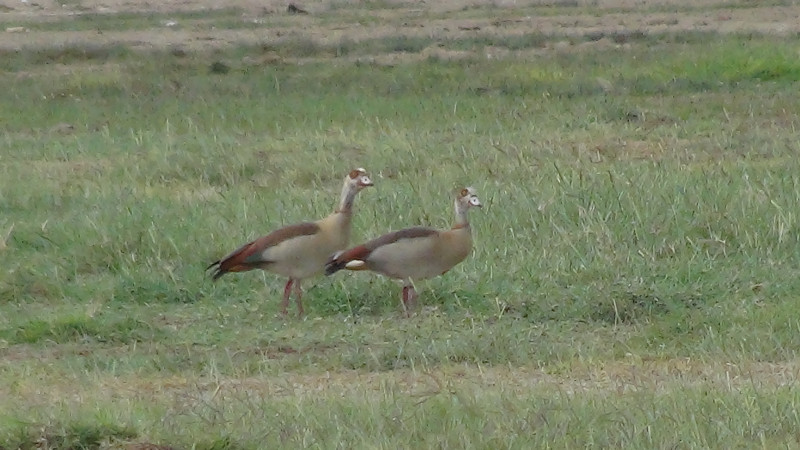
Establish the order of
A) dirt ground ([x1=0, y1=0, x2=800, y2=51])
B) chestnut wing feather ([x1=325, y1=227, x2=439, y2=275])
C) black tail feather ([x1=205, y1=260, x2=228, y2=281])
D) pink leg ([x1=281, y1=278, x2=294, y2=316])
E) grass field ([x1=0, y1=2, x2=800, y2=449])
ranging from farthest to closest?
1. dirt ground ([x1=0, y1=0, x2=800, y2=51])
2. pink leg ([x1=281, y1=278, x2=294, y2=316])
3. black tail feather ([x1=205, y1=260, x2=228, y2=281])
4. chestnut wing feather ([x1=325, y1=227, x2=439, y2=275])
5. grass field ([x1=0, y1=2, x2=800, y2=449])

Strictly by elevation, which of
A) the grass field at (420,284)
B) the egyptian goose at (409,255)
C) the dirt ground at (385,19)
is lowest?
the dirt ground at (385,19)

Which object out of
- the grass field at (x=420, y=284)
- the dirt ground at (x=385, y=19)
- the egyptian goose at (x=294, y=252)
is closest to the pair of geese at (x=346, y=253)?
the egyptian goose at (x=294, y=252)

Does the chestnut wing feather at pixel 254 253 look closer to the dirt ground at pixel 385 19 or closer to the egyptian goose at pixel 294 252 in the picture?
the egyptian goose at pixel 294 252

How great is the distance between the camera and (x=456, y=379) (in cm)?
561

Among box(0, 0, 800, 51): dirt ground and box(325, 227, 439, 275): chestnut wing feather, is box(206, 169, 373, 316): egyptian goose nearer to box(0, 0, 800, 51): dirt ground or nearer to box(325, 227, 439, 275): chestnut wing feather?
box(325, 227, 439, 275): chestnut wing feather

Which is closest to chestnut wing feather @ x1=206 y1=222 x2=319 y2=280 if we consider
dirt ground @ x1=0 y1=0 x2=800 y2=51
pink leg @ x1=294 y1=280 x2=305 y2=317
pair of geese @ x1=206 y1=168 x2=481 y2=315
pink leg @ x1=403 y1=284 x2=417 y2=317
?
pair of geese @ x1=206 y1=168 x2=481 y2=315

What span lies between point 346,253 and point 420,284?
64 cm

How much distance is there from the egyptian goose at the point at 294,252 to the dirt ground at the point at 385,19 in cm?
1318

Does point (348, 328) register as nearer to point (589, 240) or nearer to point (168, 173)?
point (589, 240)

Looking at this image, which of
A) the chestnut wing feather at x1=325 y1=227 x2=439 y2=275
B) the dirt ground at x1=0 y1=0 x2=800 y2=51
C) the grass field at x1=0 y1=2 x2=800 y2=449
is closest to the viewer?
the grass field at x1=0 y1=2 x2=800 y2=449

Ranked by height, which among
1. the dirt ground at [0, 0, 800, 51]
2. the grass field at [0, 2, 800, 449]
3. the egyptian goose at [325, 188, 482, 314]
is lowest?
the dirt ground at [0, 0, 800, 51]

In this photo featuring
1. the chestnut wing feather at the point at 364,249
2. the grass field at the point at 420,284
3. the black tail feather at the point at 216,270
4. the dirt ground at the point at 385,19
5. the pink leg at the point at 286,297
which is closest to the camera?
the grass field at the point at 420,284

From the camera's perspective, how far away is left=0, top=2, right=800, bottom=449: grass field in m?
4.69

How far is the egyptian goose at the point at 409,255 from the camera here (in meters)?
6.77
